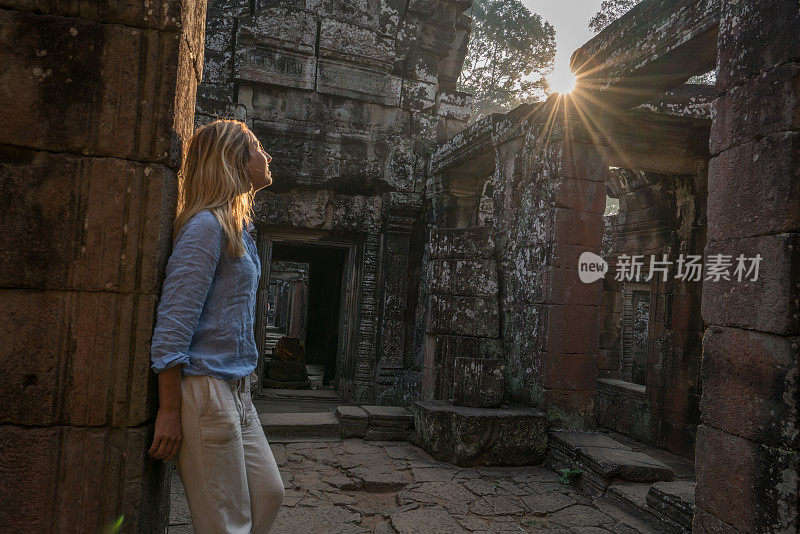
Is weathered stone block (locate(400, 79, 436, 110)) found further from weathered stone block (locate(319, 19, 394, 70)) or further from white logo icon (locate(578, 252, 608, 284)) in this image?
white logo icon (locate(578, 252, 608, 284))

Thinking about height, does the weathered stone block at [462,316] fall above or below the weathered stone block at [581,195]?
below

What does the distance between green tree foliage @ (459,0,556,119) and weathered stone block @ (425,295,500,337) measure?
16.0m

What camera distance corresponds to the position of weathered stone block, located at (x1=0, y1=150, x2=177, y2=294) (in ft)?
5.69

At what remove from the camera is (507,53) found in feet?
68.2

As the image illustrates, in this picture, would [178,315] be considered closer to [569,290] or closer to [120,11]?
[120,11]

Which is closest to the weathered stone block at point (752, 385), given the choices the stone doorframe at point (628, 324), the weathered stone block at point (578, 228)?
the weathered stone block at point (578, 228)

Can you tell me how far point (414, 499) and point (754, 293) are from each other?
8.66 ft

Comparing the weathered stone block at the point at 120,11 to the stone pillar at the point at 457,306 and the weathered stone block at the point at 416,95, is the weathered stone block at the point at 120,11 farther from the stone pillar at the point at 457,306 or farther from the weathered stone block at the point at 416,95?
the weathered stone block at the point at 416,95

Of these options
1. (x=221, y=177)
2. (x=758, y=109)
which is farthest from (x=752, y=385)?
(x=221, y=177)

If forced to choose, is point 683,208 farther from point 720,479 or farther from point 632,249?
point 720,479

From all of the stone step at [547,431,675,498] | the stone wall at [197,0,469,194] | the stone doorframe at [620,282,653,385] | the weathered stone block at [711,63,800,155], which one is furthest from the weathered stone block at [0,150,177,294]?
the stone doorframe at [620,282,653,385]

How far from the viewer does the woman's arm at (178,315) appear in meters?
1.63

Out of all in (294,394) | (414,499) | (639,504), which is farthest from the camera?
(294,394)

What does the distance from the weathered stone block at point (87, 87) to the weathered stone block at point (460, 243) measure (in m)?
4.31
